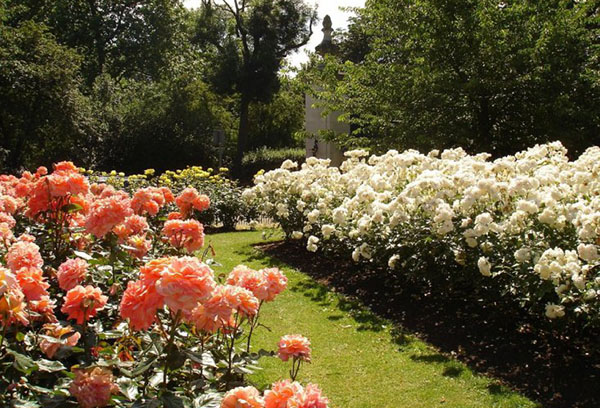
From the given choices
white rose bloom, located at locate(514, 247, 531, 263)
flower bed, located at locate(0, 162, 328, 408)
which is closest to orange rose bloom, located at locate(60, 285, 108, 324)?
flower bed, located at locate(0, 162, 328, 408)

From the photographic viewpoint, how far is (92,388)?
5.27 feet

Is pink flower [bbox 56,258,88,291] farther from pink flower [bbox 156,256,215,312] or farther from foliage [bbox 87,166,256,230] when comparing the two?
foliage [bbox 87,166,256,230]

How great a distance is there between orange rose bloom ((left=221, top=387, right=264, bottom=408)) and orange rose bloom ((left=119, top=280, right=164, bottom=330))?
361mm

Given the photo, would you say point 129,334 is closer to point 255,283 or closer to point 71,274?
point 71,274

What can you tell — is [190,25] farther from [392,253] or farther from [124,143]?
[392,253]

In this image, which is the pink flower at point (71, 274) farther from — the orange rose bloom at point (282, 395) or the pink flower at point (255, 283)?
the orange rose bloom at point (282, 395)

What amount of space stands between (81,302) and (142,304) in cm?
37

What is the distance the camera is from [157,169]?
26.4 meters

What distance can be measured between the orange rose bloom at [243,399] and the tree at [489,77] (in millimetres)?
9121

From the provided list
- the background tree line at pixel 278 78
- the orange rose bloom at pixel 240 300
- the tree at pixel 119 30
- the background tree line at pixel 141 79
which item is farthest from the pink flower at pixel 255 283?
the tree at pixel 119 30

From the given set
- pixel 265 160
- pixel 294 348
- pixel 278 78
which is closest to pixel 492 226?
pixel 294 348

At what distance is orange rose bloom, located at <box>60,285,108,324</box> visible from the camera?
1.90 m

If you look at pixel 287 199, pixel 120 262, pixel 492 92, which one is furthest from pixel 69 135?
pixel 120 262

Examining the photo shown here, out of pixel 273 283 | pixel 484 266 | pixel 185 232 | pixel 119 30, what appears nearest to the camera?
pixel 273 283
